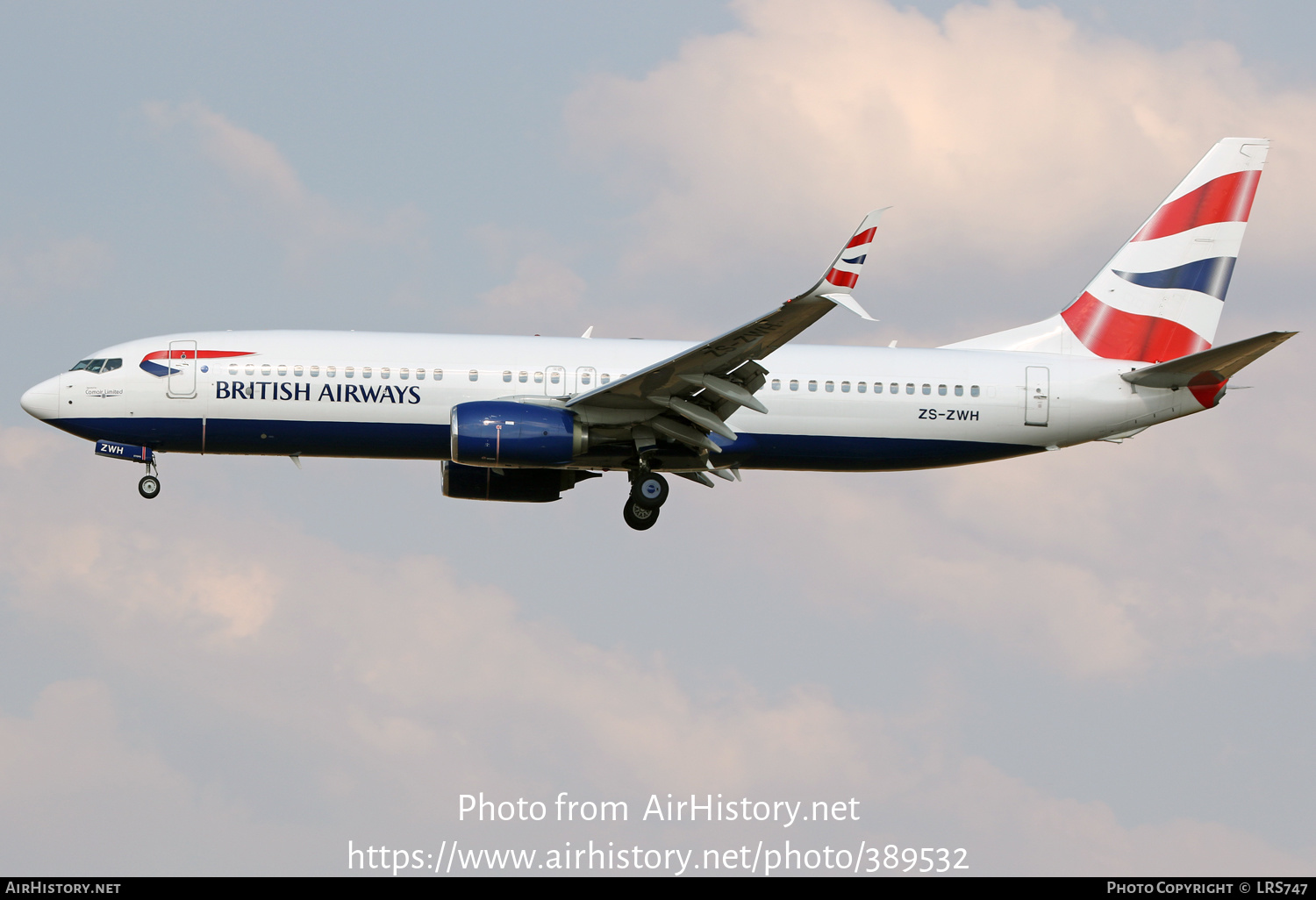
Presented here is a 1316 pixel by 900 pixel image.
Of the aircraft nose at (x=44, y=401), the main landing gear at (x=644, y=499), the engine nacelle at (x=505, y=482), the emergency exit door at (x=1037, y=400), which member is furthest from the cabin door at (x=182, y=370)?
the emergency exit door at (x=1037, y=400)

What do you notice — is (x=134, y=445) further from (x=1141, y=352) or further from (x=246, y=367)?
(x=1141, y=352)

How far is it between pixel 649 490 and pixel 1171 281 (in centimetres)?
1522

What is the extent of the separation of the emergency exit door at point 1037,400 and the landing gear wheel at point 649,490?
874cm

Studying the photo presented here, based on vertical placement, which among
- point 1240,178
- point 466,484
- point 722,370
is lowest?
point 466,484

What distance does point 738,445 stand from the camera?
35812 millimetres

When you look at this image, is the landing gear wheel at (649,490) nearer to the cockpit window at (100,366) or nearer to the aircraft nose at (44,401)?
the cockpit window at (100,366)

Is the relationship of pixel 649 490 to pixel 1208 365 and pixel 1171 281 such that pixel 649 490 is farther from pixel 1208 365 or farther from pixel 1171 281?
pixel 1171 281

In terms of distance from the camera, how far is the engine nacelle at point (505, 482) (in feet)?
124

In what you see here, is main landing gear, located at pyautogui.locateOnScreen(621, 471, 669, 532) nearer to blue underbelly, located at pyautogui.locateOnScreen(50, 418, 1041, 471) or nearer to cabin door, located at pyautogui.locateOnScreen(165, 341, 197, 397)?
blue underbelly, located at pyautogui.locateOnScreen(50, 418, 1041, 471)

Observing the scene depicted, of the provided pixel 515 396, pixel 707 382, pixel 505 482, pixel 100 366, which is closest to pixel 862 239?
pixel 707 382

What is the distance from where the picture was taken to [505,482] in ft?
125

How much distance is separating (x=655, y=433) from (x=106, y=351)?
12.5m

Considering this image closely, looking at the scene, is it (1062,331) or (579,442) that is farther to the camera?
(1062,331)

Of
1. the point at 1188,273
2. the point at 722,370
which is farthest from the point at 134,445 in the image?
the point at 1188,273
